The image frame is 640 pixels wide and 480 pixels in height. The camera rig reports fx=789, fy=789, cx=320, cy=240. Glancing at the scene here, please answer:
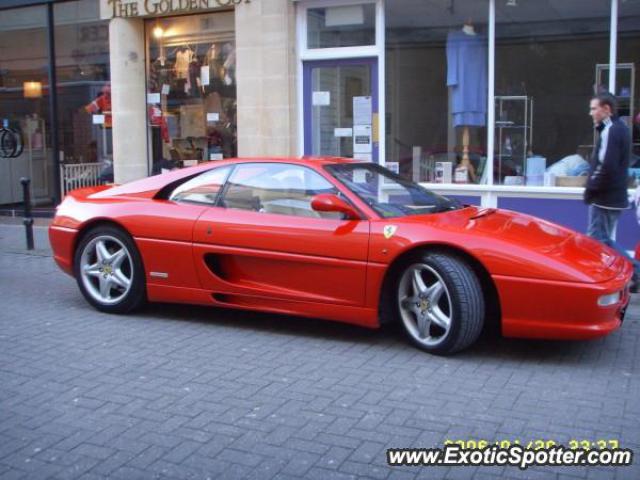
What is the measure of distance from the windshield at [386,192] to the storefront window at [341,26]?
4193mm

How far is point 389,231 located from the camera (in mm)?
5738

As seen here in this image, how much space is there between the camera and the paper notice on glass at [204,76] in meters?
11.9

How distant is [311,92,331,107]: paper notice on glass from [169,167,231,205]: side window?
4456mm

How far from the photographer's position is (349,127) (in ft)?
35.6

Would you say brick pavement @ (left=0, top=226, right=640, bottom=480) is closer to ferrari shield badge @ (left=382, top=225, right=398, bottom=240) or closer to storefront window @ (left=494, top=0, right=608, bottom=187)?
ferrari shield badge @ (left=382, top=225, right=398, bottom=240)

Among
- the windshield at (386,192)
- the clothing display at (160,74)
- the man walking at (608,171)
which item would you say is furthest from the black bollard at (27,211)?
the man walking at (608,171)

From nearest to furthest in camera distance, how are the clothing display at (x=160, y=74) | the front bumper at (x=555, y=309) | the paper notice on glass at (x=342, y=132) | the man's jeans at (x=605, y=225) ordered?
the front bumper at (x=555, y=309) < the man's jeans at (x=605, y=225) < the paper notice on glass at (x=342, y=132) < the clothing display at (x=160, y=74)

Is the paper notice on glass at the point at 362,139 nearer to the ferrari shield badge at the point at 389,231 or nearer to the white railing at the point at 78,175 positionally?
the white railing at the point at 78,175

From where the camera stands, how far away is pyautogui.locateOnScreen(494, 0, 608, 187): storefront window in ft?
31.3

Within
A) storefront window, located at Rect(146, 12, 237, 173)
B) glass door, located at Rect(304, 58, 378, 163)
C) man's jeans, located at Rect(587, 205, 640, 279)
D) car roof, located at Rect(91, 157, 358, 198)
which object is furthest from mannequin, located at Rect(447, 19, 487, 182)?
car roof, located at Rect(91, 157, 358, 198)

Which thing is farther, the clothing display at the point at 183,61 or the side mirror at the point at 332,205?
the clothing display at the point at 183,61

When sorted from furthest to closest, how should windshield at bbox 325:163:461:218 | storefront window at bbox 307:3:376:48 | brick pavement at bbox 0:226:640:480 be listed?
storefront window at bbox 307:3:376:48
windshield at bbox 325:163:461:218
brick pavement at bbox 0:226:640:480

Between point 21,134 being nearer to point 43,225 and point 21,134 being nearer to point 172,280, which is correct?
point 43,225

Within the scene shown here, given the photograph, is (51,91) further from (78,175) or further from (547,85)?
(547,85)
